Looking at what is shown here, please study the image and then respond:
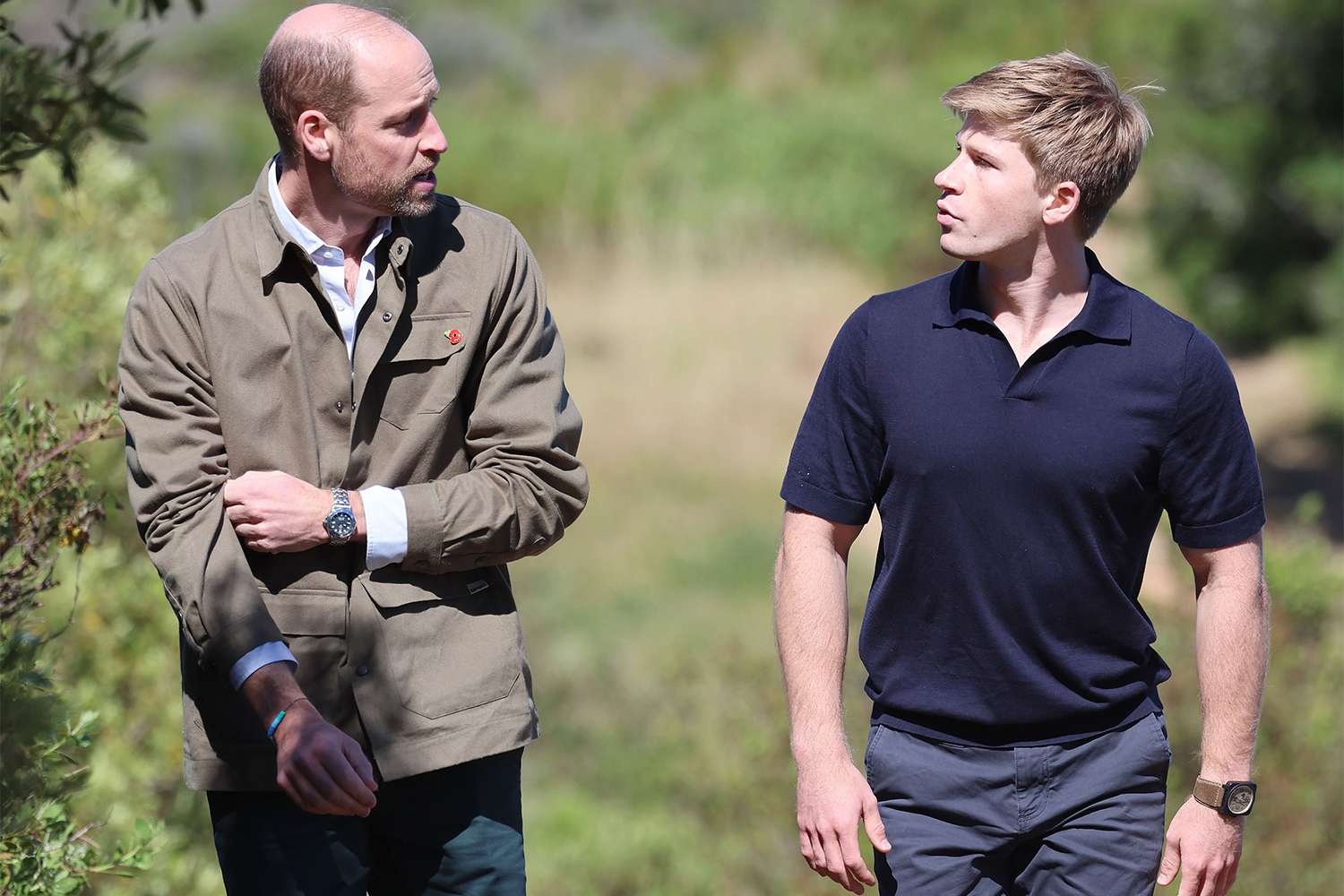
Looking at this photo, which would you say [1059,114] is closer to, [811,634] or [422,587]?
[811,634]

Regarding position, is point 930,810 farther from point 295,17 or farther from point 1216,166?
point 1216,166

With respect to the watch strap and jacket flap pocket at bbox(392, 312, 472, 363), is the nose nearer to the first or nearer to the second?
jacket flap pocket at bbox(392, 312, 472, 363)

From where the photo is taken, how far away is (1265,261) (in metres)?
14.6

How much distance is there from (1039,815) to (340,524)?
4.01ft

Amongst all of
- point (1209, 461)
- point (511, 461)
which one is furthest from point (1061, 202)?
point (511, 461)

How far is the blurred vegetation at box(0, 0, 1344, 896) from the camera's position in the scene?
535 cm

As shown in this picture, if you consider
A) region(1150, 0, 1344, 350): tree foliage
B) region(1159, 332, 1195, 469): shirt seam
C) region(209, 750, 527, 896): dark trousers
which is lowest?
region(209, 750, 527, 896): dark trousers

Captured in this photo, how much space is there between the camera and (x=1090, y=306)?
2.72 meters

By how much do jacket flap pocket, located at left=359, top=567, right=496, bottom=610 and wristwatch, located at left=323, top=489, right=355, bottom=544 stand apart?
0.37ft

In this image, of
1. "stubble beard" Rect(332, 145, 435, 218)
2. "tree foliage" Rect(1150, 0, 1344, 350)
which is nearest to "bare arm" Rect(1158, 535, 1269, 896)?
"stubble beard" Rect(332, 145, 435, 218)

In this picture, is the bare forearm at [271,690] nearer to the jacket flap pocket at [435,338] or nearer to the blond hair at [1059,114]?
the jacket flap pocket at [435,338]

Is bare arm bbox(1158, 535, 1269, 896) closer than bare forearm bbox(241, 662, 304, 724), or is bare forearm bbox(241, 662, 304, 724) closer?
bare forearm bbox(241, 662, 304, 724)

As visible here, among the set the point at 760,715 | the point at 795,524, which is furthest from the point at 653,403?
the point at 795,524

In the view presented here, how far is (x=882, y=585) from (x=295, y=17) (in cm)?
134
